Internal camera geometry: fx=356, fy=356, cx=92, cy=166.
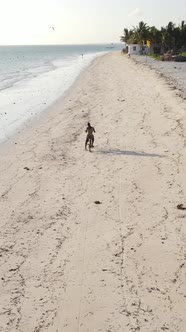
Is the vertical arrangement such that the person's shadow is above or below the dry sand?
above

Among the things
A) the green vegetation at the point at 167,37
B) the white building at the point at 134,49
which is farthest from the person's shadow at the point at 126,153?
the white building at the point at 134,49

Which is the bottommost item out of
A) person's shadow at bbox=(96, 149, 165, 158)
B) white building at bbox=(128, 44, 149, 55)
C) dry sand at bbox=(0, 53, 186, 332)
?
dry sand at bbox=(0, 53, 186, 332)

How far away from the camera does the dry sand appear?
6777 millimetres

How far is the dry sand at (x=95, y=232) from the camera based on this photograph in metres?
6.78

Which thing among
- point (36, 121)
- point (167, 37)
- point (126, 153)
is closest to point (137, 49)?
point (167, 37)

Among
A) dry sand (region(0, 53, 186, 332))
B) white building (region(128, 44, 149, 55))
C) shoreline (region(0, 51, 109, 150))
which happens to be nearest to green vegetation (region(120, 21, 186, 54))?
white building (region(128, 44, 149, 55))

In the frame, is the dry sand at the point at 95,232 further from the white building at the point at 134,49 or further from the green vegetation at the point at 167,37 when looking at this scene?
the white building at the point at 134,49

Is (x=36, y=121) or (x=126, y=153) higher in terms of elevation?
(x=126, y=153)

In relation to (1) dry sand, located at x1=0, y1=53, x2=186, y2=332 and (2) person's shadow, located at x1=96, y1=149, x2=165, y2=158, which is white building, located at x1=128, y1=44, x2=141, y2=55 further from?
(2) person's shadow, located at x1=96, y1=149, x2=165, y2=158

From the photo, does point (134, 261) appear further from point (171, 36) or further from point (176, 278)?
point (171, 36)

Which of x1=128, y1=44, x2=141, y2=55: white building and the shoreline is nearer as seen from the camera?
the shoreline

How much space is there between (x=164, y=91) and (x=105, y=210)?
1991 centimetres

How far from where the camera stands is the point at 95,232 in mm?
9555

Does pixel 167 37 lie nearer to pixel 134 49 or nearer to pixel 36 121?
pixel 134 49
